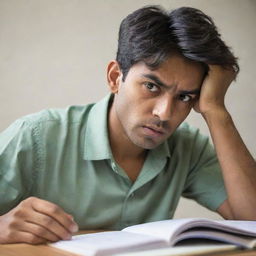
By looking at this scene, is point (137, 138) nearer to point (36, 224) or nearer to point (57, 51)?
point (36, 224)

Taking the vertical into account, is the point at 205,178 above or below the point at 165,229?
below

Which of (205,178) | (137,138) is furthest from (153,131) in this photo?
(205,178)

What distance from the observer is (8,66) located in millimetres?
1723

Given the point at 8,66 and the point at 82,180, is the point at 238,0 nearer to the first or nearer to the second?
the point at 8,66

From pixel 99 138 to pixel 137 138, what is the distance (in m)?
0.12

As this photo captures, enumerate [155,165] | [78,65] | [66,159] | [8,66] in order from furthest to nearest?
[78,65] < [8,66] < [155,165] < [66,159]

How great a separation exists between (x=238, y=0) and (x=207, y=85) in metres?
1.08

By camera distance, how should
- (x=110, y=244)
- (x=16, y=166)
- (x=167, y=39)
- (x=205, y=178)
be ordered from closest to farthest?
1. (x=110, y=244)
2. (x=16, y=166)
3. (x=167, y=39)
4. (x=205, y=178)

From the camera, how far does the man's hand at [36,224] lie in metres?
0.85

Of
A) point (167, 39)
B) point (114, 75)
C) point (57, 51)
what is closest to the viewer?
point (167, 39)

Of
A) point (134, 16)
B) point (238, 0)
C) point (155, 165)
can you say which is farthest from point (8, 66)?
point (238, 0)

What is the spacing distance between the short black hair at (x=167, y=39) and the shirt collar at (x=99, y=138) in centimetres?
14

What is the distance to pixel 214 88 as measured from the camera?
1.30 metres

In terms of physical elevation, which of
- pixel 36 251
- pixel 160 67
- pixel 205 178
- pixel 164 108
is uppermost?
pixel 160 67
